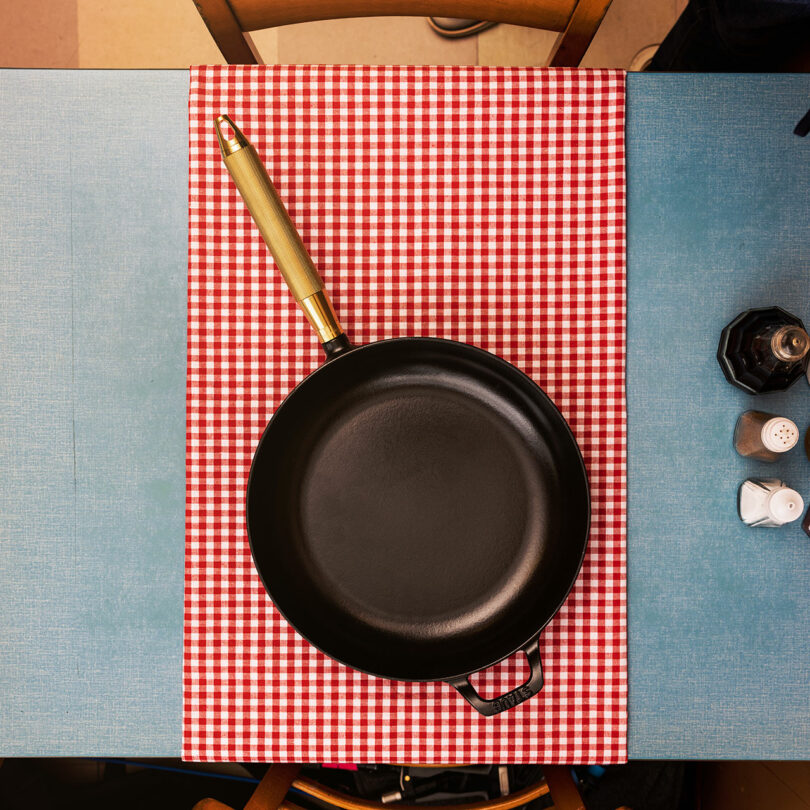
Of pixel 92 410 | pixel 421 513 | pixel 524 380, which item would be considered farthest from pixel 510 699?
pixel 92 410

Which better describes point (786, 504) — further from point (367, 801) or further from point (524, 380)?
point (367, 801)

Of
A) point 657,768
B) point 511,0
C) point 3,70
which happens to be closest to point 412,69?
point 511,0

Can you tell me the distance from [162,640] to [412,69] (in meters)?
0.69

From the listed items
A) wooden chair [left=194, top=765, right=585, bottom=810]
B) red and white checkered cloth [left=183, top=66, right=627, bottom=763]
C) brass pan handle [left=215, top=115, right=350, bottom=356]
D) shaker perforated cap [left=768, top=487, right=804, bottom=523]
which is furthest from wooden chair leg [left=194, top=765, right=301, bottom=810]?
shaker perforated cap [left=768, top=487, right=804, bottom=523]

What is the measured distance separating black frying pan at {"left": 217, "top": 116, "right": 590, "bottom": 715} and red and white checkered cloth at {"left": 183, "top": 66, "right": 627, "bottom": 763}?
0.18 feet

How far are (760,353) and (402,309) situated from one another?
380 millimetres

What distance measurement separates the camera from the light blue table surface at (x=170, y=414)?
0.68 m

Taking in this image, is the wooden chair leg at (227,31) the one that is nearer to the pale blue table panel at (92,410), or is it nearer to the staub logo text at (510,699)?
the pale blue table panel at (92,410)

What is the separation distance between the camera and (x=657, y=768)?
1.07 m

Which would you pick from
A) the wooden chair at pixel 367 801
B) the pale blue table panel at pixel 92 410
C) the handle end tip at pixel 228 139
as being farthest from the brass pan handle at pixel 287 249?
the wooden chair at pixel 367 801

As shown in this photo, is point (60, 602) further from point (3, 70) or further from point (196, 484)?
point (3, 70)

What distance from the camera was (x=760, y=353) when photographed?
645mm

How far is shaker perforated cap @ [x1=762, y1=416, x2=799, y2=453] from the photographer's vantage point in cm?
61

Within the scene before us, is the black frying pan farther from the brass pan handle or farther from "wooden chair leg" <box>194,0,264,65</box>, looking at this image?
"wooden chair leg" <box>194,0,264,65</box>
